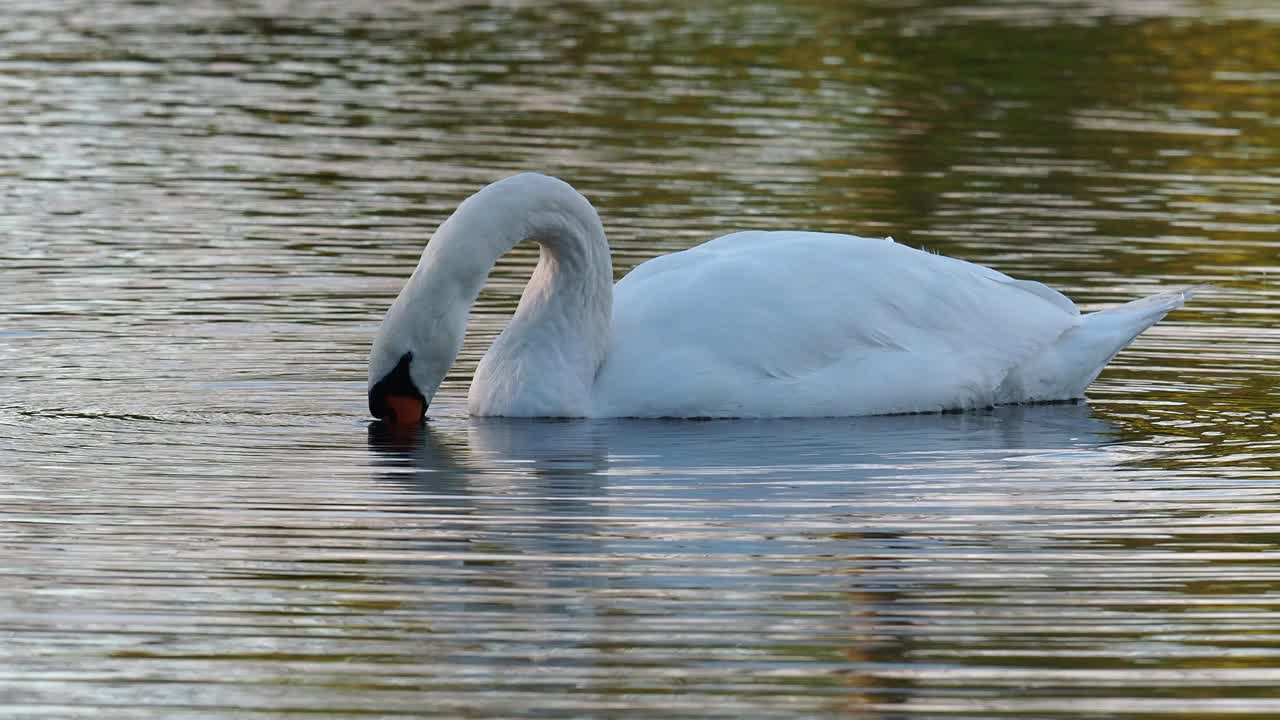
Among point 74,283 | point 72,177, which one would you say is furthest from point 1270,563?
point 72,177

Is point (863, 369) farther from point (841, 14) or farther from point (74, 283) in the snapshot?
point (841, 14)

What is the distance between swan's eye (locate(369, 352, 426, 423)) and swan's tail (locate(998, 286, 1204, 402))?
274 centimetres

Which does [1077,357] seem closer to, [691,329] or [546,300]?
[691,329]

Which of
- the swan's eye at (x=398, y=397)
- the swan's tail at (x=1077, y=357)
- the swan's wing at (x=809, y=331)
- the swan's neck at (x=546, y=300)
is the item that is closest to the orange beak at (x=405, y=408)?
the swan's eye at (x=398, y=397)

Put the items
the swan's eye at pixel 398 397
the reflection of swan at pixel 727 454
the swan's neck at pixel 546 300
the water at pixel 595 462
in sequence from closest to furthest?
1. the water at pixel 595 462
2. the reflection of swan at pixel 727 454
3. the swan's eye at pixel 398 397
4. the swan's neck at pixel 546 300

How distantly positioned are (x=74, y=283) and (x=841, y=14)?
20.0 meters

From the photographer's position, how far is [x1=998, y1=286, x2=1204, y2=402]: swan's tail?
37.6 ft

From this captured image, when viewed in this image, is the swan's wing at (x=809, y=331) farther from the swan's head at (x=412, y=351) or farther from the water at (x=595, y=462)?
the swan's head at (x=412, y=351)

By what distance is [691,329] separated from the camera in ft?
34.3

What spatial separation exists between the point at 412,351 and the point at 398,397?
0.25m

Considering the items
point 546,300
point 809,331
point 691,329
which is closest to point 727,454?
point 691,329

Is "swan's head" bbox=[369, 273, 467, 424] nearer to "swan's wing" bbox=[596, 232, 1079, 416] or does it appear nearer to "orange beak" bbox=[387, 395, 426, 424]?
"orange beak" bbox=[387, 395, 426, 424]

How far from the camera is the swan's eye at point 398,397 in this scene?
10.2m

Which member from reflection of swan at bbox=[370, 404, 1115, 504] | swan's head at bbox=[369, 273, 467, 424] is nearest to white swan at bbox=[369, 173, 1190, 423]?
swan's head at bbox=[369, 273, 467, 424]
